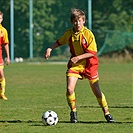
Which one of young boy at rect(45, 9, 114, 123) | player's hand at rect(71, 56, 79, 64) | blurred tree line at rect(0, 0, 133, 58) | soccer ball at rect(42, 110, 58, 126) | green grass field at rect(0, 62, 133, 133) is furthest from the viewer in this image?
blurred tree line at rect(0, 0, 133, 58)

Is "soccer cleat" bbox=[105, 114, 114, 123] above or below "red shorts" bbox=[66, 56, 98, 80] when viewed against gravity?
below

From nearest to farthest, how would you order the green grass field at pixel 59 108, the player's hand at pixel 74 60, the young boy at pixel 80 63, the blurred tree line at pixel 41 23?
the green grass field at pixel 59 108 < the player's hand at pixel 74 60 < the young boy at pixel 80 63 < the blurred tree line at pixel 41 23

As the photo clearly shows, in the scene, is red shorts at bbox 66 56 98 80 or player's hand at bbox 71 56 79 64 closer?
player's hand at bbox 71 56 79 64

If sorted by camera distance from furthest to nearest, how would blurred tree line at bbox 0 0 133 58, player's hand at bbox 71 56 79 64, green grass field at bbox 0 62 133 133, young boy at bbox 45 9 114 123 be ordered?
blurred tree line at bbox 0 0 133 58 → young boy at bbox 45 9 114 123 → player's hand at bbox 71 56 79 64 → green grass field at bbox 0 62 133 133

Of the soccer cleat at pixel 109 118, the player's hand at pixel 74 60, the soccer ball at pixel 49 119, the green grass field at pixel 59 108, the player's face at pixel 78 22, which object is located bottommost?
the green grass field at pixel 59 108

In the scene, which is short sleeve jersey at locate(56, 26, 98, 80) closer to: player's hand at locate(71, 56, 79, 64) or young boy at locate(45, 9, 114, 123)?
young boy at locate(45, 9, 114, 123)

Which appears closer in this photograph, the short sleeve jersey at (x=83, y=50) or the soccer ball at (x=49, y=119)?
the soccer ball at (x=49, y=119)

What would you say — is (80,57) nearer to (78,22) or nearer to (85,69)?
(85,69)

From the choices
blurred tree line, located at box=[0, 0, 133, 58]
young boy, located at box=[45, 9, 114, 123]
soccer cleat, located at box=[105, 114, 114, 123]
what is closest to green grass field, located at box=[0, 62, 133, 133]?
soccer cleat, located at box=[105, 114, 114, 123]

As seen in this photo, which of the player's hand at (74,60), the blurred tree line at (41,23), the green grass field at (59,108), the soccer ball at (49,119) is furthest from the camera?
the blurred tree line at (41,23)

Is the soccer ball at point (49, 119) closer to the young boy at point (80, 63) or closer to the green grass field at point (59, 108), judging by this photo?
the green grass field at point (59, 108)

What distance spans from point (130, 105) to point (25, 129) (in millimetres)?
3988

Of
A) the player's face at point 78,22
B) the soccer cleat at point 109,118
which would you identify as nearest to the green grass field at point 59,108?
the soccer cleat at point 109,118

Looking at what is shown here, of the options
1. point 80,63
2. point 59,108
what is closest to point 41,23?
point 59,108
